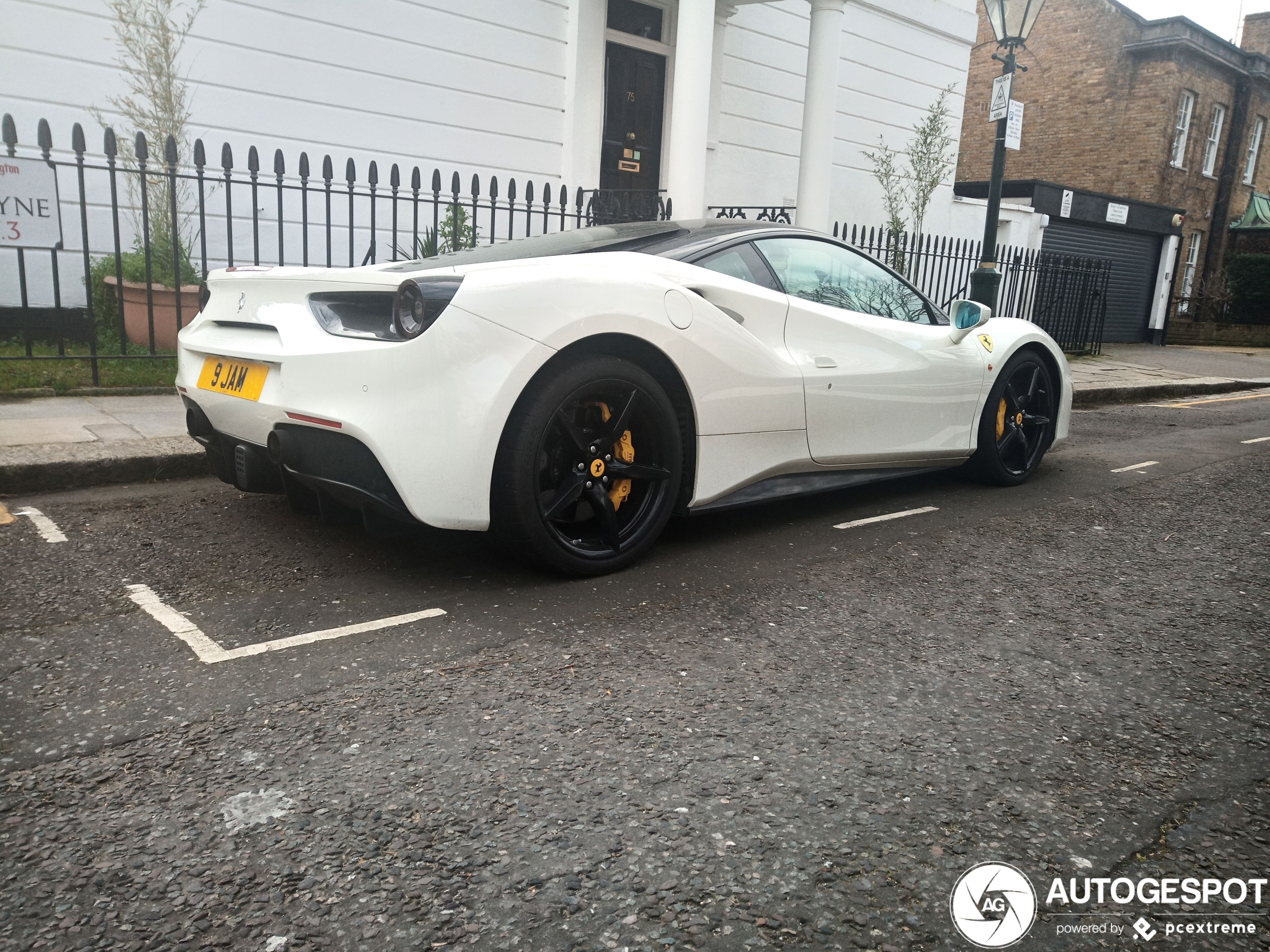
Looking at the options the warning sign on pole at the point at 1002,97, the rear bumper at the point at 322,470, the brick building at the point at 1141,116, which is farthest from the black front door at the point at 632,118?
the brick building at the point at 1141,116

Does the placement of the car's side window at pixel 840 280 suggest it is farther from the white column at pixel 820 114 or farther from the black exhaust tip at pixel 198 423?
the white column at pixel 820 114

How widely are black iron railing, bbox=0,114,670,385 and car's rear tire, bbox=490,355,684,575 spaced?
3.18m

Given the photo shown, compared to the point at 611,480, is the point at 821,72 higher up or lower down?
higher up

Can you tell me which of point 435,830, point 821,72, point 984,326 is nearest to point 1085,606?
point 984,326

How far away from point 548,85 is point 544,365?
28.7ft

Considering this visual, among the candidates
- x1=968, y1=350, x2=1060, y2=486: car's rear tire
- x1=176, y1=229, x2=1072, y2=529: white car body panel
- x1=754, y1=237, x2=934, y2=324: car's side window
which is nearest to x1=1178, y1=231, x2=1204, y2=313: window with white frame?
x1=968, y1=350, x2=1060, y2=486: car's rear tire

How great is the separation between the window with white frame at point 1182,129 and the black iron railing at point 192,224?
19344 mm

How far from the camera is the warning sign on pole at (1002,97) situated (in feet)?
26.2

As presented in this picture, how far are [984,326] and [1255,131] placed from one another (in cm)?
2726

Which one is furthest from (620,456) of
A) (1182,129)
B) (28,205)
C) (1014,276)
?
(1182,129)

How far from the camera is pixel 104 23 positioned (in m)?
8.14

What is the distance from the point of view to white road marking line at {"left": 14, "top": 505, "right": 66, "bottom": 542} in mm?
3684

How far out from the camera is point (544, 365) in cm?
317

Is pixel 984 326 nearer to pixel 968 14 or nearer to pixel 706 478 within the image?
pixel 706 478
